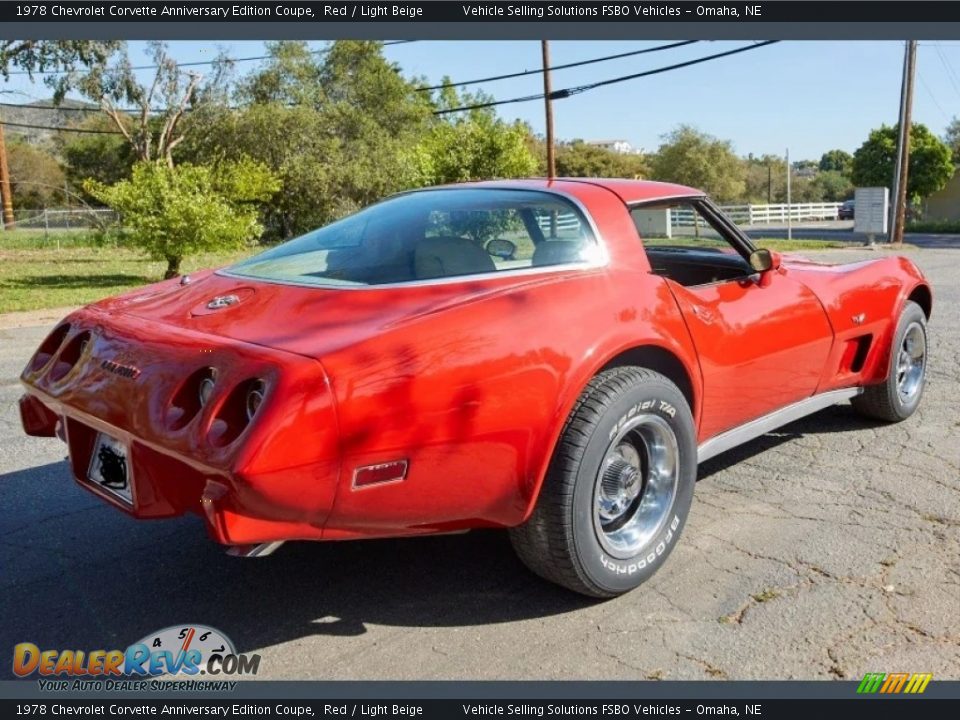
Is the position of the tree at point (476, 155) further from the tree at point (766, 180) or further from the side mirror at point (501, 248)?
the tree at point (766, 180)

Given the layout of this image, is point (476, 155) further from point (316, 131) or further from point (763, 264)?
point (763, 264)

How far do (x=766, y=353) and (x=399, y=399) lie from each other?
1982mm

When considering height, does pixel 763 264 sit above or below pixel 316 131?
below

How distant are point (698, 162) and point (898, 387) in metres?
49.5

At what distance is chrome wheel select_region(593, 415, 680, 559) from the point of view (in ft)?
9.80

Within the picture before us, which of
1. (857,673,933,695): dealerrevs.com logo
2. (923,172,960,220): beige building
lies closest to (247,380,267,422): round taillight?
(857,673,933,695): dealerrevs.com logo

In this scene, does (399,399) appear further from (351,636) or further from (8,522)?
(8,522)

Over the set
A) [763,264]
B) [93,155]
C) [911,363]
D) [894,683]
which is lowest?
[894,683]

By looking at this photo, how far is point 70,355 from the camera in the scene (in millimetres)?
3020

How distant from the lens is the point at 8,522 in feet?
12.1

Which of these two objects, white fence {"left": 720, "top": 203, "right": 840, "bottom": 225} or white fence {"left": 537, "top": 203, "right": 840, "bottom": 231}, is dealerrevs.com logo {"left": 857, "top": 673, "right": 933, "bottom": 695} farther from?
white fence {"left": 720, "top": 203, "right": 840, "bottom": 225}
